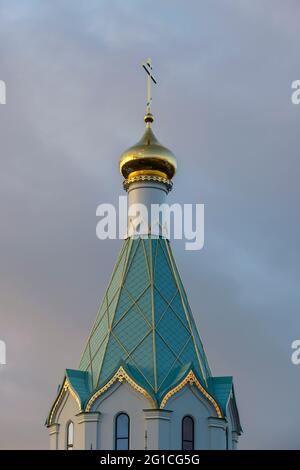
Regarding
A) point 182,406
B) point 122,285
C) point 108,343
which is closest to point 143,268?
point 122,285

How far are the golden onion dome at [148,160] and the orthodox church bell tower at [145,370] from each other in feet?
0.07

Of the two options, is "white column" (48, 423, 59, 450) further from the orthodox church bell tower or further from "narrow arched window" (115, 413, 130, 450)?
"narrow arched window" (115, 413, 130, 450)

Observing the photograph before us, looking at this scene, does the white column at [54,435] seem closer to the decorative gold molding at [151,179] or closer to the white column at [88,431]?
the white column at [88,431]

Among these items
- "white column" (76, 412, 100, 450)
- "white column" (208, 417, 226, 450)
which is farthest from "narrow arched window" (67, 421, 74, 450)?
"white column" (208, 417, 226, 450)

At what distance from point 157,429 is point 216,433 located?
133 centimetres

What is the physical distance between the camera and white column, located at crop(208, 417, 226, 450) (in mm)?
18297

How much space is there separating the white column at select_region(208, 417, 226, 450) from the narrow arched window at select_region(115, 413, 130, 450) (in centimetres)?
167

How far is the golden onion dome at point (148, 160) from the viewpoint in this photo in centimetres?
2059

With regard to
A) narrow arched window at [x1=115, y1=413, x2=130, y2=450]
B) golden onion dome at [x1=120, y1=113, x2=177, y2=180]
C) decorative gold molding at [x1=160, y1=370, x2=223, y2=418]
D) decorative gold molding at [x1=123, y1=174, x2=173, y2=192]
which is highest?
golden onion dome at [x1=120, y1=113, x2=177, y2=180]

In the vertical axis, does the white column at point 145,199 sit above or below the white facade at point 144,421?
above

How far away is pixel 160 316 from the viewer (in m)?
19.2

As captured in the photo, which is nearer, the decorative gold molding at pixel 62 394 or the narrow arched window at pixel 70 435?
the narrow arched window at pixel 70 435

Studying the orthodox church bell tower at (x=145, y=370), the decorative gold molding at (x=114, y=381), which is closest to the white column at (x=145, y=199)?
the orthodox church bell tower at (x=145, y=370)
